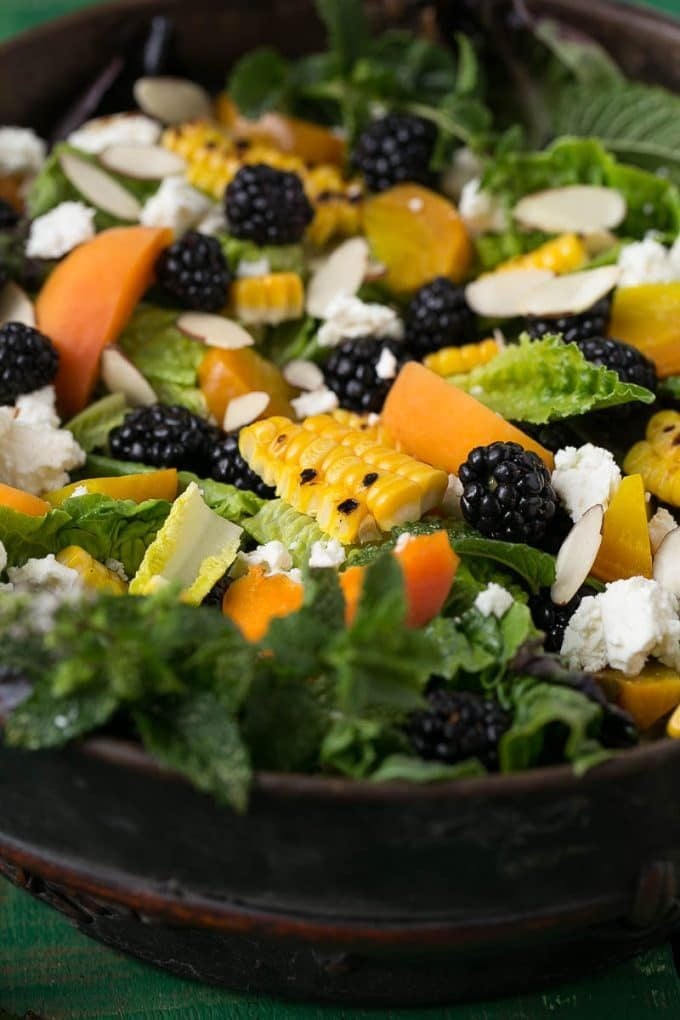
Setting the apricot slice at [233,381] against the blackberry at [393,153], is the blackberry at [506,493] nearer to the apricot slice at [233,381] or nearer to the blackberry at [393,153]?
the apricot slice at [233,381]

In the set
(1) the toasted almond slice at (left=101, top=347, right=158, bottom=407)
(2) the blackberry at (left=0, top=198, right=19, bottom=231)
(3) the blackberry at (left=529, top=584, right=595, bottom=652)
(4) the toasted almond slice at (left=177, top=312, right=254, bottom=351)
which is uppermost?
(2) the blackberry at (left=0, top=198, right=19, bottom=231)

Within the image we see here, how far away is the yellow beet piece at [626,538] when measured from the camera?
2.69 metres

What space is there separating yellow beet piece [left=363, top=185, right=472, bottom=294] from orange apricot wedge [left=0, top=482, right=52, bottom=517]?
127 centimetres

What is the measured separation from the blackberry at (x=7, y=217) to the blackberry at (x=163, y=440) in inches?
33.5

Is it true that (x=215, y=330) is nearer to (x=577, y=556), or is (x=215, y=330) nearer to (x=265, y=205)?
(x=265, y=205)

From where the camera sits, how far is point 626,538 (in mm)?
2701

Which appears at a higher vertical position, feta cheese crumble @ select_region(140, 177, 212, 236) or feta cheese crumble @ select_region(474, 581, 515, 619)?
feta cheese crumble @ select_region(140, 177, 212, 236)

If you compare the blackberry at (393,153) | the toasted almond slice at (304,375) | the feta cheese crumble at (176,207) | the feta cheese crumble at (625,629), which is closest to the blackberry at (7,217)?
the feta cheese crumble at (176,207)

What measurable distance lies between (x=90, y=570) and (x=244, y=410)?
70 cm

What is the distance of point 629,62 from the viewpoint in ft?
13.5

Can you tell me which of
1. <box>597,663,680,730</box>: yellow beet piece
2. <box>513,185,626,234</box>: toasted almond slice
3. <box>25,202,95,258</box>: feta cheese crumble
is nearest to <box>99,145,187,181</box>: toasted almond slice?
<box>25,202,95,258</box>: feta cheese crumble

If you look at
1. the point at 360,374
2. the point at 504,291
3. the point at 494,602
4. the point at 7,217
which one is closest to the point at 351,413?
the point at 360,374

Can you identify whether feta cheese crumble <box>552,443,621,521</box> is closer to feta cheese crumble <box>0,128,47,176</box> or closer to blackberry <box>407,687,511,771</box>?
blackberry <box>407,687,511,771</box>

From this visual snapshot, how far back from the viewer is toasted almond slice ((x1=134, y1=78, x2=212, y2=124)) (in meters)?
4.02
